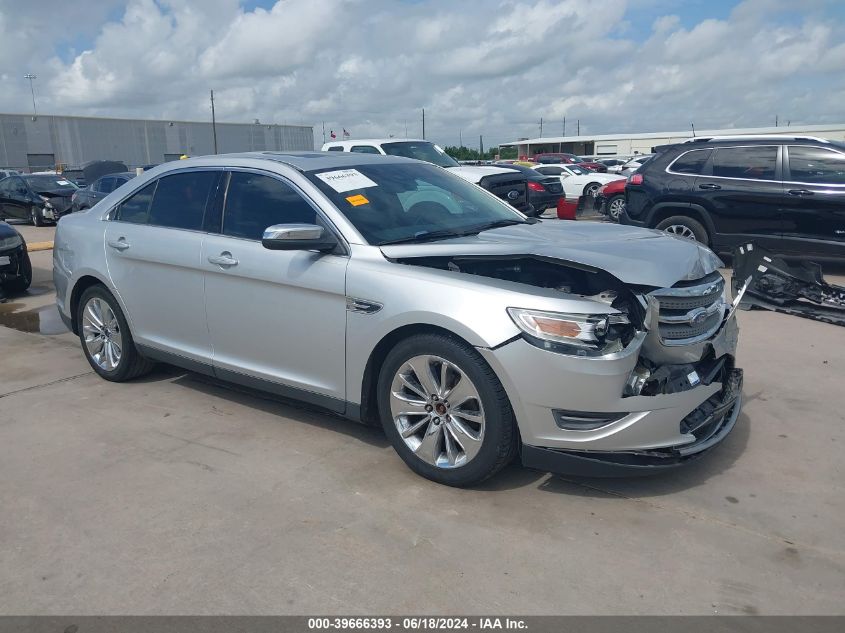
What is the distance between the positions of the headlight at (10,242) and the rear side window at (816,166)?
962 centimetres

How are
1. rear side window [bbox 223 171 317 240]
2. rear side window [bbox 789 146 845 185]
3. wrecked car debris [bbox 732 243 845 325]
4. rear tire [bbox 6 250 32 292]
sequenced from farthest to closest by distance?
rear tire [bbox 6 250 32 292] < rear side window [bbox 789 146 845 185] < wrecked car debris [bbox 732 243 845 325] < rear side window [bbox 223 171 317 240]

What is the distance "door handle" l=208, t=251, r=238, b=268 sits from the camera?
4426 mm

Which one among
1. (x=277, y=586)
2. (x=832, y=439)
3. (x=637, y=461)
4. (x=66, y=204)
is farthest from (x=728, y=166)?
(x=66, y=204)

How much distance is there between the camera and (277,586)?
9.56 ft

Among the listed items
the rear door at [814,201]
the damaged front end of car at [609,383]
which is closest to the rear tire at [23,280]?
the damaged front end of car at [609,383]

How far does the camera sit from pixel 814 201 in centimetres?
862

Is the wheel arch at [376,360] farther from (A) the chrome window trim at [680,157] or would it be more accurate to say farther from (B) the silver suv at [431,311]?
(A) the chrome window trim at [680,157]

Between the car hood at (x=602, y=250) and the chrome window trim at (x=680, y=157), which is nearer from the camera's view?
the car hood at (x=602, y=250)

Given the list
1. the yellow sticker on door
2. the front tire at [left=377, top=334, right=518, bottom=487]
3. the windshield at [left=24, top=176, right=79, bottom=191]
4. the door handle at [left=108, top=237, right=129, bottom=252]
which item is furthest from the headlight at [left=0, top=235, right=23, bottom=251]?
the windshield at [left=24, top=176, right=79, bottom=191]

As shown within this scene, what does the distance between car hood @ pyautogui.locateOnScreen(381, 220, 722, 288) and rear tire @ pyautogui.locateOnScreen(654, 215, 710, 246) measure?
5.51m

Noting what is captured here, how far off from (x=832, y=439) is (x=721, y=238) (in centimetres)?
560

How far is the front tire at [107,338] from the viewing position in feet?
17.5

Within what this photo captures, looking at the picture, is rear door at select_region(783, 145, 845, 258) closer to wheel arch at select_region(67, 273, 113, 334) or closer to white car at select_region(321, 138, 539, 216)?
white car at select_region(321, 138, 539, 216)

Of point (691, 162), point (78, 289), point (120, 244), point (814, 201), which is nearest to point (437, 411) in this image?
point (120, 244)
